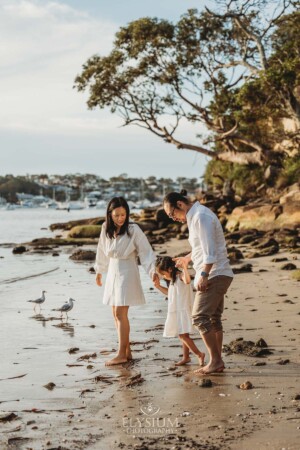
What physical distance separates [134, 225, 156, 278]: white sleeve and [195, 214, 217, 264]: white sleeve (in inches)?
41.0

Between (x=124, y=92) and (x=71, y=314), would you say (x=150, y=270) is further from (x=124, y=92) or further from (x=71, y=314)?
(x=124, y=92)

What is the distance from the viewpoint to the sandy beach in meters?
5.13

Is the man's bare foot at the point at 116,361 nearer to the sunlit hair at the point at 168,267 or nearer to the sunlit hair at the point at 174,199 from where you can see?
the sunlit hair at the point at 168,267

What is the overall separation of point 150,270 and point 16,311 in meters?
4.88

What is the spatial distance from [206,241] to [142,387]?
1486 mm

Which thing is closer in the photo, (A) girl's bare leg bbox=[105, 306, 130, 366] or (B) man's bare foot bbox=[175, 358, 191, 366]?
(B) man's bare foot bbox=[175, 358, 191, 366]

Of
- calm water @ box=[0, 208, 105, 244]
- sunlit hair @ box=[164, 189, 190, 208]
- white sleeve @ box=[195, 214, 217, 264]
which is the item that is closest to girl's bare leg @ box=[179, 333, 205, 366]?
white sleeve @ box=[195, 214, 217, 264]

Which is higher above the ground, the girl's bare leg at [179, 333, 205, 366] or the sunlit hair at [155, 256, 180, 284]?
the sunlit hair at [155, 256, 180, 284]

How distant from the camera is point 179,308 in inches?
293

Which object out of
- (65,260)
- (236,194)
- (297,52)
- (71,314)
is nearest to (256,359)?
(71,314)

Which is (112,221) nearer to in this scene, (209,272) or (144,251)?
(144,251)

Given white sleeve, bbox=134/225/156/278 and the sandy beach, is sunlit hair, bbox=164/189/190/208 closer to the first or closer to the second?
white sleeve, bbox=134/225/156/278

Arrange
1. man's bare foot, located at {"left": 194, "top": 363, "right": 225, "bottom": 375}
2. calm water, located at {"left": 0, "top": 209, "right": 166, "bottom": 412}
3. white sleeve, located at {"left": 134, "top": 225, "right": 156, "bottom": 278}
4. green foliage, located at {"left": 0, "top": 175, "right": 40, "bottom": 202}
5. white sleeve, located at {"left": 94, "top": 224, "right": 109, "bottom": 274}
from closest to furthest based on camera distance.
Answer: calm water, located at {"left": 0, "top": 209, "right": 166, "bottom": 412} < man's bare foot, located at {"left": 194, "top": 363, "right": 225, "bottom": 375} < white sleeve, located at {"left": 134, "top": 225, "right": 156, "bottom": 278} < white sleeve, located at {"left": 94, "top": 224, "right": 109, "bottom": 274} < green foliage, located at {"left": 0, "top": 175, "right": 40, "bottom": 202}

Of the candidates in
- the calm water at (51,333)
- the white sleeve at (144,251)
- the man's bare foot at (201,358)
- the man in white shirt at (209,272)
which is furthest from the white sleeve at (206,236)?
the calm water at (51,333)
